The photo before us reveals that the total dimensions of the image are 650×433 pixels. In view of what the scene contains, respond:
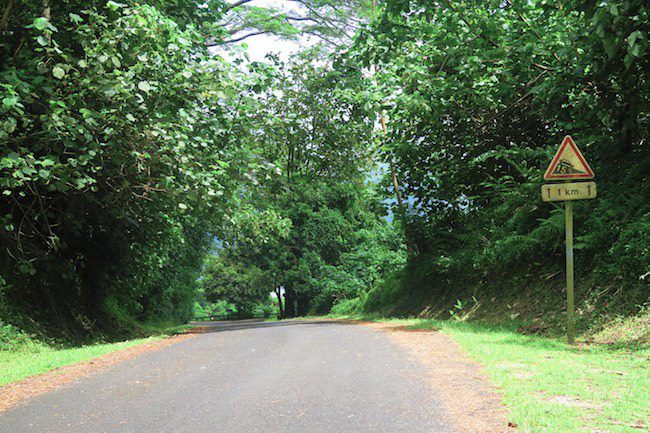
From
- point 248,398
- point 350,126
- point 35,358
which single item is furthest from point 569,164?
point 350,126

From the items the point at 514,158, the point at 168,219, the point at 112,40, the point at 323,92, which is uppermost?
the point at 323,92

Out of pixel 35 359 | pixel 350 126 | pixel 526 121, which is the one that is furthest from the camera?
pixel 350 126

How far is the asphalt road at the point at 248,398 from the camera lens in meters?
5.24

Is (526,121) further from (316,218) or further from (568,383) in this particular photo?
(316,218)

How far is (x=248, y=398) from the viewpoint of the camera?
6.31 m

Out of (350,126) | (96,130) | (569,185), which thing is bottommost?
(569,185)

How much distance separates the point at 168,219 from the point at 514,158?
9.89 metres

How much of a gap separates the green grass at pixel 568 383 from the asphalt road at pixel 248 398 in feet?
2.85

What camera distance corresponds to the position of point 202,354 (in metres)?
10.6

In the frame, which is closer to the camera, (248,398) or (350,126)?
(248,398)

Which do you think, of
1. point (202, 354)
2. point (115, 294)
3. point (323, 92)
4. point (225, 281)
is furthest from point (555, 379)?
point (225, 281)

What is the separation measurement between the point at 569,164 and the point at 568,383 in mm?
4426

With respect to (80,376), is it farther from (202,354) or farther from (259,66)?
(259,66)

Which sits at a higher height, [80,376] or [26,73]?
[26,73]
